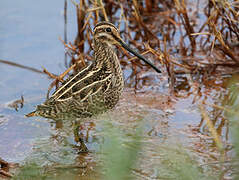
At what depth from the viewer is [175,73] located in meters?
5.76

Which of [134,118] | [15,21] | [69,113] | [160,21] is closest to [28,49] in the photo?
[15,21]

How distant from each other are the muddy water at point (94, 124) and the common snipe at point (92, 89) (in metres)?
0.22

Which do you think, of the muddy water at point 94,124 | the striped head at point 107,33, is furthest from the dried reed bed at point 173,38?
the striped head at point 107,33

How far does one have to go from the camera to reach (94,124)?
4922mm

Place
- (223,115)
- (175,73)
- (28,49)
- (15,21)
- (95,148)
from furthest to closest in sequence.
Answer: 1. (15,21)
2. (28,49)
3. (175,73)
4. (223,115)
5. (95,148)

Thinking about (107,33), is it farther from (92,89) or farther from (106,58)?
(92,89)

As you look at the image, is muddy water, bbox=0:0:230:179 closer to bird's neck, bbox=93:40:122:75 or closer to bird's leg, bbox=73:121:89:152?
bird's leg, bbox=73:121:89:152

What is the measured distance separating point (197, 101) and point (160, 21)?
2.17 metres

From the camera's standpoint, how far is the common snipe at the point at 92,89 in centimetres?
410

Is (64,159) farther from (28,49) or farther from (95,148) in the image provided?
(28,49)

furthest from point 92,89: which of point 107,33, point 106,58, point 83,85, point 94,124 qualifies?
point 94,124

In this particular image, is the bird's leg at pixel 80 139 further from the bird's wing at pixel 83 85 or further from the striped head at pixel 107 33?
the striped head at pixel 107 33

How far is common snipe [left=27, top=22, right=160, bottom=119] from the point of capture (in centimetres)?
410

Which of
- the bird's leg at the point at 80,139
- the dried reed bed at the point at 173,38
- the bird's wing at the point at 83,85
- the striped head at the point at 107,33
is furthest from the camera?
the dried reed bed at the point at 173,38
